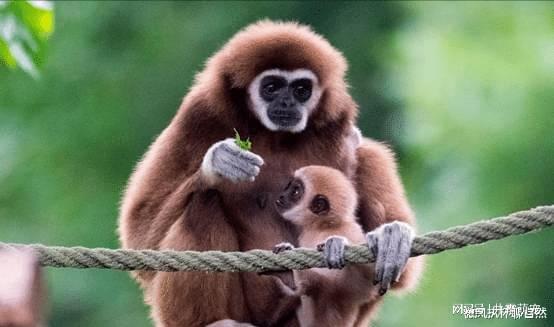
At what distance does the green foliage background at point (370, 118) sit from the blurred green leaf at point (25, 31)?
6557 mm

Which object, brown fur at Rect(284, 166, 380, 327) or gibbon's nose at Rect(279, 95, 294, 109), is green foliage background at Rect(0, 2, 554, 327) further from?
brown fur at Rect(284, 166, 380, 327)

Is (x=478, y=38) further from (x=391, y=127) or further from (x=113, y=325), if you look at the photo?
(x=113, y=325)

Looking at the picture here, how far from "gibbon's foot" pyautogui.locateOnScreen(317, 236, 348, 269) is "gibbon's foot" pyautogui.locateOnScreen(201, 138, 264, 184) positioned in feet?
2.53

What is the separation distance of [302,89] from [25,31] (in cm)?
259

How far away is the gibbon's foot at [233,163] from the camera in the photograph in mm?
6195

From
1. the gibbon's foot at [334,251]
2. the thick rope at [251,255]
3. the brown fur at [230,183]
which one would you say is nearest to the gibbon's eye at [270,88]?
the brown fur at [230,183]

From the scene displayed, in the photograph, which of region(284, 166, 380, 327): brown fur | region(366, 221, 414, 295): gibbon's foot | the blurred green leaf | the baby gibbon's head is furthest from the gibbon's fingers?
the blurred green leaf

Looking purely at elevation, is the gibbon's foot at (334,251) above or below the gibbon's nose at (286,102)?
below

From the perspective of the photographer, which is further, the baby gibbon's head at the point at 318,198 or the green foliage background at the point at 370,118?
the green foliage background at the point at 370,118

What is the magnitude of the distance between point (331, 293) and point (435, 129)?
720 centimetres

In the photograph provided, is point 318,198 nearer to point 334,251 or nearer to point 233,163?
point 233,163

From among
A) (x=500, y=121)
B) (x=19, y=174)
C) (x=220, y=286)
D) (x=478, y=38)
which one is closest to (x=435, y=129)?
(x=500, y=121)

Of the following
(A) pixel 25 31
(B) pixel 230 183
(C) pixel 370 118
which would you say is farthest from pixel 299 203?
(C) pixel 370 118

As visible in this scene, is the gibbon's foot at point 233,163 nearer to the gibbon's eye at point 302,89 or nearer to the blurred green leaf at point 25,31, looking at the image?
the gibbon's eye at point 302,89
